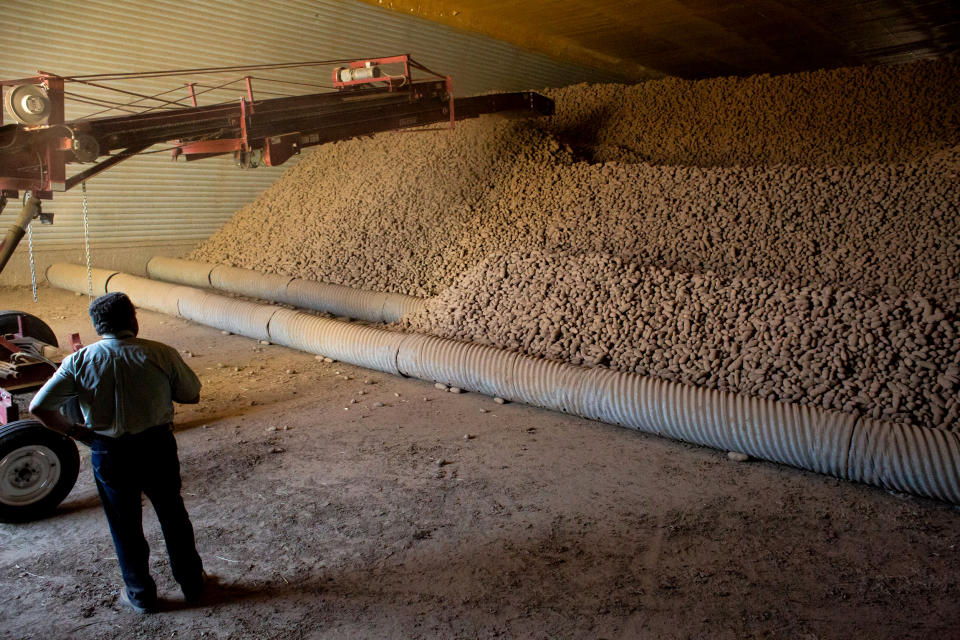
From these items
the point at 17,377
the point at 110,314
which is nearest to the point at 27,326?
the point at 17,377

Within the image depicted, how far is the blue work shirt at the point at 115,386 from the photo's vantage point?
2865 mm

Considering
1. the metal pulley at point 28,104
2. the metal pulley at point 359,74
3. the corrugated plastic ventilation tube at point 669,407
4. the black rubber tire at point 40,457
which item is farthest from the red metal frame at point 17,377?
the metal pulley at point 359,74

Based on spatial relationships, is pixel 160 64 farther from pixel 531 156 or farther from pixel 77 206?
pixel 531 156

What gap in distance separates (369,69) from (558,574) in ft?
17.7

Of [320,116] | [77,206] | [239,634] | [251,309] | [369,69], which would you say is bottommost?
[239,634]

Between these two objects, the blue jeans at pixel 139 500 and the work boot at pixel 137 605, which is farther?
the work boot at pixel 137 605

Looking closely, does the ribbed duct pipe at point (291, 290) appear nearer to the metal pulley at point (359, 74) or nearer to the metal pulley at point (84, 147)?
the metal pulley at point (359, 74)

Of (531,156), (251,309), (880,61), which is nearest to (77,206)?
(251,309)

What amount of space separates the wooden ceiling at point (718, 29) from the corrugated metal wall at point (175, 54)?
42.3 inches

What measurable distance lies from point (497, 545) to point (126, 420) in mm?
1984

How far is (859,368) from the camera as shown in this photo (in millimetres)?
4695

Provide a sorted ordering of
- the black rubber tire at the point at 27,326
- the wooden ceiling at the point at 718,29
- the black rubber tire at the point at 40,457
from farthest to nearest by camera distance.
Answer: the wooden ceiling at the point at 718,29 → the black rubber tire at the point at 27,326 → the black rubber tire at the point at 40,457

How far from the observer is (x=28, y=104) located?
4523mm

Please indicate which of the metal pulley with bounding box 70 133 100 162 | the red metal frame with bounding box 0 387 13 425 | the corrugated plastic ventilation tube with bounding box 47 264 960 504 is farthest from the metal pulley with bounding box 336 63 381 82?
the red metal frame with bounding box 0 387 13 425
